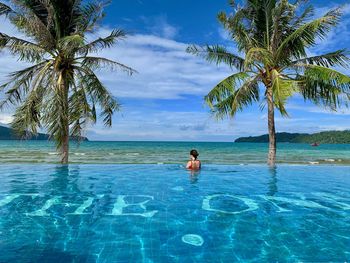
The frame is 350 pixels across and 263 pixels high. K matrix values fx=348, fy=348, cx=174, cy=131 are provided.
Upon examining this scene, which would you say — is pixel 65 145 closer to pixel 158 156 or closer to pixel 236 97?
pixel 236 97

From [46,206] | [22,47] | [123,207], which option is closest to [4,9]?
[22,47]

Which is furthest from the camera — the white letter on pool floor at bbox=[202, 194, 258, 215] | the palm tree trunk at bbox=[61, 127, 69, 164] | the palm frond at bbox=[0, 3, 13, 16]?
the palm tree trunk at bbox=[61, 127, 69, 164]

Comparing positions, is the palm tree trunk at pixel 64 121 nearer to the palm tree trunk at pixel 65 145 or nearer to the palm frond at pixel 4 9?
the palm tree trunk at pixel 65 145

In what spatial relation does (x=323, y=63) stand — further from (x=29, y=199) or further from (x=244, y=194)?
(x=29, y=199)

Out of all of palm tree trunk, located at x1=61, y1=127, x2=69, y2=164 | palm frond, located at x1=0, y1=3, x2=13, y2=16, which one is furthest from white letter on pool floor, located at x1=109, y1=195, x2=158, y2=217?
palm frond, located at x1=0, y1=3, x2=13, y2=16

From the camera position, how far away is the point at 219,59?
19.8 meters

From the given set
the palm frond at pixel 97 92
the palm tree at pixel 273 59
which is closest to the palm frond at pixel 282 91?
the palm tree at pixel 273 59

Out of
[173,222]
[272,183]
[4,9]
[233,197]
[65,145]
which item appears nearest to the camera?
[173,222]

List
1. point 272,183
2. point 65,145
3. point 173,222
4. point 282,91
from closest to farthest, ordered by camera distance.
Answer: point 173,222 < point 272,183 < point 282,91 < point 65,145

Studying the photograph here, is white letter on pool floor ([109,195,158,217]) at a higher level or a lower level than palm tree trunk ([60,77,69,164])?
lower

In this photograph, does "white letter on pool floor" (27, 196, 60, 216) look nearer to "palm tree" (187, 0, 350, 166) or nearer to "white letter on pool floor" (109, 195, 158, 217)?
"white letter on pool floor" (109, 195, 158, 217)

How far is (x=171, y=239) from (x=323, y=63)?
14.8 metres

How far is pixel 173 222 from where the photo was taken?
7516 mm

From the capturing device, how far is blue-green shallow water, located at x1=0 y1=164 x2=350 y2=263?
5.75 meters
